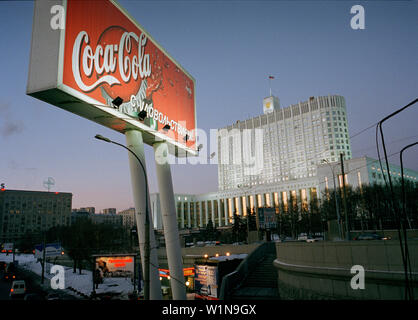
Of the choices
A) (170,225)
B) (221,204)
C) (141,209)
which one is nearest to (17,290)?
(170,225)

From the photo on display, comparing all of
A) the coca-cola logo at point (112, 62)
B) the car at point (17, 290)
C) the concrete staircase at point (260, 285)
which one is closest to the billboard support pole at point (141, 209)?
the coca-cola logo at point (112, 62)

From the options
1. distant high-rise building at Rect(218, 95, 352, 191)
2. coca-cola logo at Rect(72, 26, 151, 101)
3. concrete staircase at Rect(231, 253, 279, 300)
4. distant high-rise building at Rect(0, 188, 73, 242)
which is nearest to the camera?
coca-cola logo at Rect(72, 26, 151, 101)

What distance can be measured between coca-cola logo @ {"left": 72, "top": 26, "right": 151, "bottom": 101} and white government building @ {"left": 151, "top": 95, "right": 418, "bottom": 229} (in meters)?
107

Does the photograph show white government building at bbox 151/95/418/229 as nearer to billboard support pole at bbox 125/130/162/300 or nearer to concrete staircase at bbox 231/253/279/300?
concrete staircase at bbox 231/253/279/300

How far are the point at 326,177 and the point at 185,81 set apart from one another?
8909cm

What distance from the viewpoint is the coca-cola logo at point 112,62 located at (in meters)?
12.2

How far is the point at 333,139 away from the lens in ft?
458

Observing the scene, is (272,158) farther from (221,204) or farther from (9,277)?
(9,277)

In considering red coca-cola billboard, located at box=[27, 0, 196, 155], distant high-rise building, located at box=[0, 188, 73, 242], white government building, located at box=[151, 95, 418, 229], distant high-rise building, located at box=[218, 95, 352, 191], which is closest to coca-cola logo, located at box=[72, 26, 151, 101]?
red coca-cola billboard, located at box=[27, 0, 196, 155]

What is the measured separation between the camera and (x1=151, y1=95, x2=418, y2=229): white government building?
133m

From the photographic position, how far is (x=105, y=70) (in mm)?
13680

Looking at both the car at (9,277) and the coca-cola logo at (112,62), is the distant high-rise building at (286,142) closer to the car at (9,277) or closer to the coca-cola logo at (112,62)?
the car at (9,277)

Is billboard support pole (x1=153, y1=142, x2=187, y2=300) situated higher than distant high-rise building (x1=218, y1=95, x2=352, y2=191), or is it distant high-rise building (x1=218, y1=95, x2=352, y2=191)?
distant high-rise building (x1=218, y1=95, x2=352, y2=191)
